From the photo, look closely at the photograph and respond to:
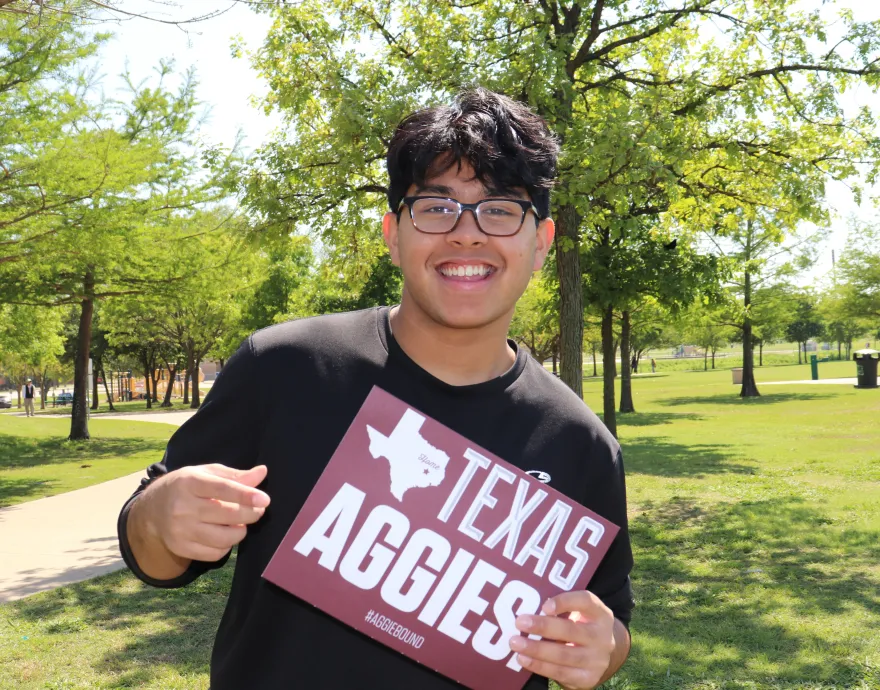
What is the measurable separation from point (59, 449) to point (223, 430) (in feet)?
60.2

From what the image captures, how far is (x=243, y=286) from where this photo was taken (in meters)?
18.9

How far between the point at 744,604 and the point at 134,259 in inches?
450

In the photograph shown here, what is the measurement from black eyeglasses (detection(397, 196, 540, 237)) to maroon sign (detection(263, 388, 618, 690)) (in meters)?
0.39

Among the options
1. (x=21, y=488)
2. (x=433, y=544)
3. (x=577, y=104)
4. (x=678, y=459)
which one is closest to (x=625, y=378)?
(x=678, y=459)

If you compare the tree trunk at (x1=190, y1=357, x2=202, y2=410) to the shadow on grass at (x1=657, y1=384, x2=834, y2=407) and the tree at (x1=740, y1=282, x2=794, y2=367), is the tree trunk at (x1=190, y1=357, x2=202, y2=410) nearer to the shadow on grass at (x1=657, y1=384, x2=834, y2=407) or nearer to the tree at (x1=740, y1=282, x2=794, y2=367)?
the shadow on grass at (x1=657, y1=384, x2=834, y2=407)

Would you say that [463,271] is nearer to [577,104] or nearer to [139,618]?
[139,618]

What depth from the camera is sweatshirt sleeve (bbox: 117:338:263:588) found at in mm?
1595

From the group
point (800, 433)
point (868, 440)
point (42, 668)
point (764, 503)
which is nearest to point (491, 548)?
point (42, 668)

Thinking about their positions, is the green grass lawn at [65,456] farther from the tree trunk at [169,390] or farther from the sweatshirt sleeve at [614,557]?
the tree trunk at [169,390]

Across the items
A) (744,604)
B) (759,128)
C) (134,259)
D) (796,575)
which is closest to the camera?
(744,604)

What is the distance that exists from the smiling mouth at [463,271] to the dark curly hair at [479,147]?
19 cm

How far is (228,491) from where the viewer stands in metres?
1.33

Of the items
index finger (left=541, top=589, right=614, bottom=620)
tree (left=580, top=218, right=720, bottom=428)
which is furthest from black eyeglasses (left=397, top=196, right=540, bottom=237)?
tree (left=580, top=218, right=720, bottom=428)

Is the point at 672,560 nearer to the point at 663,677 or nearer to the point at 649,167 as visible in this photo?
the point at 663,677
